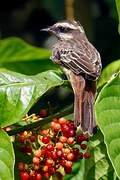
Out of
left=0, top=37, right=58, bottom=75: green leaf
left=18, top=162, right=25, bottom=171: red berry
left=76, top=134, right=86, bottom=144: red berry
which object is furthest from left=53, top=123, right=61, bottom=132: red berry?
left=0, top=37, right=58, bottom=75: green leaf

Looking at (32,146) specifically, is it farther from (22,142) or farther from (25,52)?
(25,52)

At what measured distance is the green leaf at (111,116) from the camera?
2.96 meters

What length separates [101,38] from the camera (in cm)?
919

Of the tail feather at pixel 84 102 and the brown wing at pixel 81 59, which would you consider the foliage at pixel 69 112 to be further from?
the brown wing at pixel 81 59

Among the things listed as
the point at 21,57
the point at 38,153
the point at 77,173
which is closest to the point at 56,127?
the point at 38,153

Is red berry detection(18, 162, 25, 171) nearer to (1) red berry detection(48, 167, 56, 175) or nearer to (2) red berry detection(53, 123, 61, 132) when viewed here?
(1) red berry detection(48, 167, 56, 175)

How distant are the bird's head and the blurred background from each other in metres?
2.87

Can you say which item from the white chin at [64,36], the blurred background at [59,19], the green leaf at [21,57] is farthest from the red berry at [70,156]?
the blurred background at [59,19]

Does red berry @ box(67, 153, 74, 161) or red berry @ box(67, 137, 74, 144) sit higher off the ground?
red berry @ box(67, 137, 74, 144)

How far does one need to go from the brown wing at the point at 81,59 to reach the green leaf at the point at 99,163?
0.53m

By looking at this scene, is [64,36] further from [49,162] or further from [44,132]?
[49,162]

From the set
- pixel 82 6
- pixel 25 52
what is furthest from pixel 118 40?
pixel 25 52

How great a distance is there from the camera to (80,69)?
4012mm

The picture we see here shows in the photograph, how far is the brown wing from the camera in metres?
3.97
